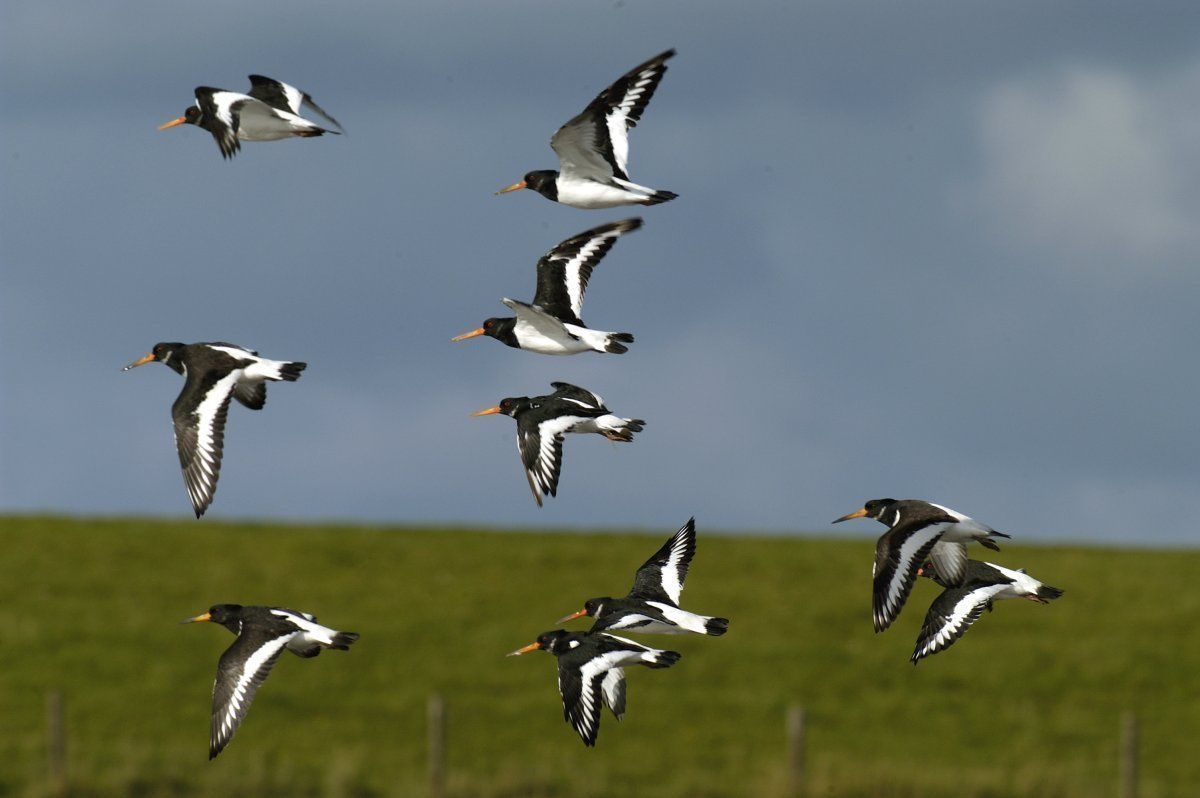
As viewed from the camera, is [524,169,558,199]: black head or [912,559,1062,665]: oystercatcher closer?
[912,559,1062,665]: oystercatcher

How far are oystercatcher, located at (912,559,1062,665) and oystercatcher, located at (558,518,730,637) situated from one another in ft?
4.42

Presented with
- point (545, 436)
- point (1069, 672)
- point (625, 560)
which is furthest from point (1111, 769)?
point (545, 436)

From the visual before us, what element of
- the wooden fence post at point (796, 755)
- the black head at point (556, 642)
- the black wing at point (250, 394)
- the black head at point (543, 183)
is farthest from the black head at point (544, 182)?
the wooden fence post at point (796, 755)

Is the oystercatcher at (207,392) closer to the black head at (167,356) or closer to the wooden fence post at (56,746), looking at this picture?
the black head at (167,356)

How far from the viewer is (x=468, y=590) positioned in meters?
53.7

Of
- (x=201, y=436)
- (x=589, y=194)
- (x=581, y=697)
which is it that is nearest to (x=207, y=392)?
(x=201, y=436)

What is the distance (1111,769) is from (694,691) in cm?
1019

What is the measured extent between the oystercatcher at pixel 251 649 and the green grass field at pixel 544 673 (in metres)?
21.8

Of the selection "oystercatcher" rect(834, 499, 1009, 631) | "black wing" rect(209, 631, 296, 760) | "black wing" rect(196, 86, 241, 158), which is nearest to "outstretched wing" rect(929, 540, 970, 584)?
"oystercatcher" rect(834, 499, 1009, 631)

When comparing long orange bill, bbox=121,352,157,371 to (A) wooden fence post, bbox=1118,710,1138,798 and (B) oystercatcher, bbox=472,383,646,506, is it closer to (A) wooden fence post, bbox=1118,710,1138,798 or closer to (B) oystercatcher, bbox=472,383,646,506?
(B) oystercatcher, bbox=472,383,646,506

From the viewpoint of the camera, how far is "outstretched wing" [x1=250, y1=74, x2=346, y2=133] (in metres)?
15.0

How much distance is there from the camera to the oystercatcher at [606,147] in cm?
1380

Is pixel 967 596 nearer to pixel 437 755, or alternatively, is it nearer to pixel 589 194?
pixel 589 194

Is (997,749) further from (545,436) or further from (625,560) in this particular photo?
(545,436)
